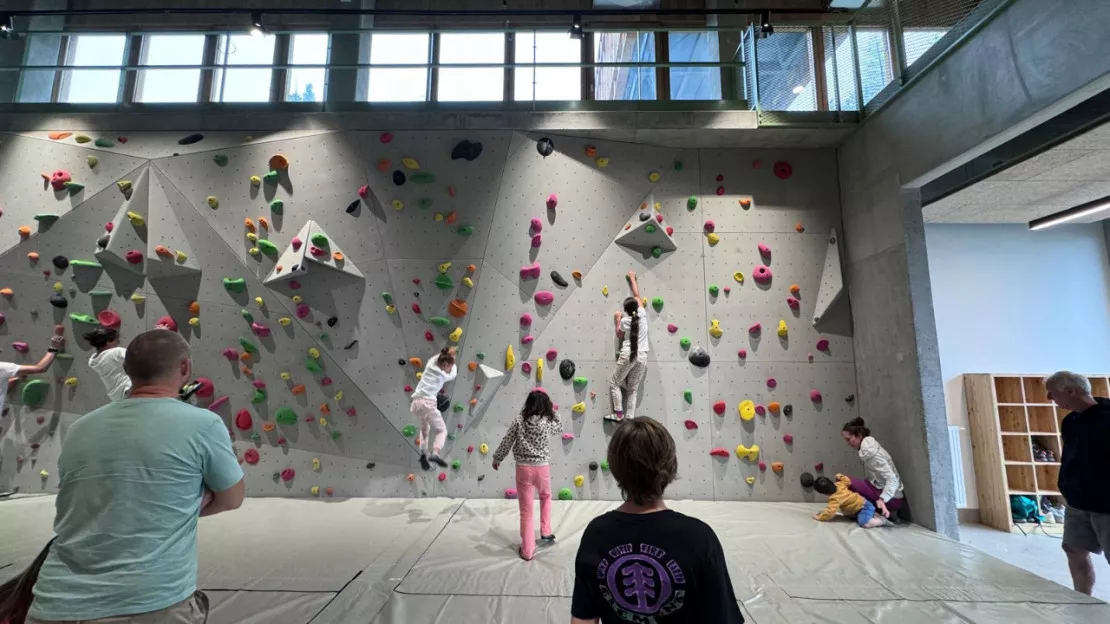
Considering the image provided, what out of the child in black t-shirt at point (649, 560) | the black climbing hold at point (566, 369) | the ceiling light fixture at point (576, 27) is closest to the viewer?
the child in black t-shirt at point (649, 560)

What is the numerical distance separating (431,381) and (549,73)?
3297 mm

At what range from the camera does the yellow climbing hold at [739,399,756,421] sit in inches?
177

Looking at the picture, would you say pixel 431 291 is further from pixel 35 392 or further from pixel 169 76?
pixel 35 392

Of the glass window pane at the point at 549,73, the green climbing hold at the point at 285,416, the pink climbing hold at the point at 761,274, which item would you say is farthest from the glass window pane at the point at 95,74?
the pink climbing hold at the point at 761,274

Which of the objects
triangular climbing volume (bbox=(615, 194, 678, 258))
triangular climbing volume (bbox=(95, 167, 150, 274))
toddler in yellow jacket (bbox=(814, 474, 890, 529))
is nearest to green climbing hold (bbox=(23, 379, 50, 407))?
triangular climbing volume (bbox=(95, 167, 150, 274))

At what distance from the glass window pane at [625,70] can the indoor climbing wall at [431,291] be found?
1.84 feet

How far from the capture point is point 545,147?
480cm

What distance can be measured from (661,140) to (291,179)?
375 centimetres

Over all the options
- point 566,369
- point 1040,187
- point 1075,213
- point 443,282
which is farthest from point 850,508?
point 443,282

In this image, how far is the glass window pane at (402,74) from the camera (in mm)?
4871

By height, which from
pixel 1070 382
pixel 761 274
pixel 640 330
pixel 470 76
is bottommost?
pixel 1070 382

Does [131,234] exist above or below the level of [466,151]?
below

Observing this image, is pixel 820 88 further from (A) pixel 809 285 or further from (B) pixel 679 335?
(B) pixel 679 335

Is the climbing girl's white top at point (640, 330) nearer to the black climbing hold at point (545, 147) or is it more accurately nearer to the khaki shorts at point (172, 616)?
the black climbing hold at point (545, 147)
